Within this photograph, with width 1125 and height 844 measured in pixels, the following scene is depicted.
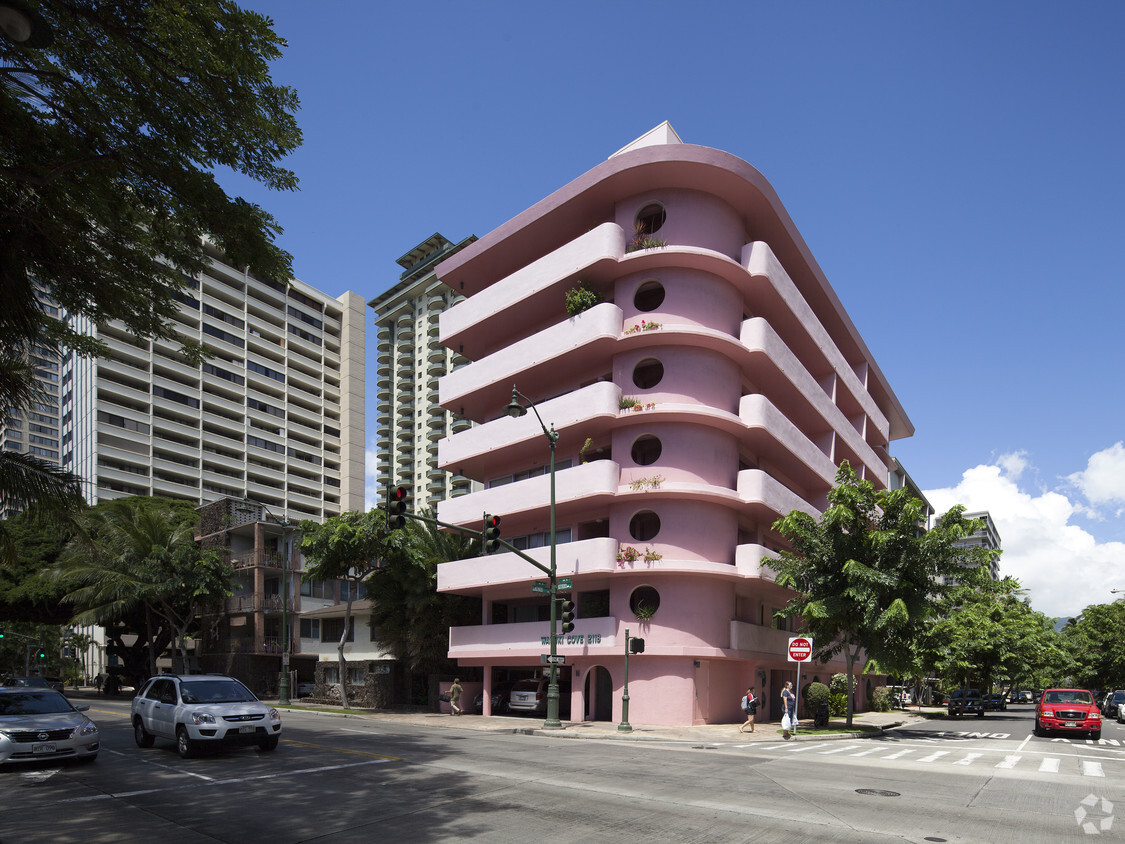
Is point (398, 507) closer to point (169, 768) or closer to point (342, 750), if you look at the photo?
point (342, 750)

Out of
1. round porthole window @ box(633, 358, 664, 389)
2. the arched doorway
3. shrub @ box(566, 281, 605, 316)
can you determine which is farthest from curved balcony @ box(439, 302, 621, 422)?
the arched doorway

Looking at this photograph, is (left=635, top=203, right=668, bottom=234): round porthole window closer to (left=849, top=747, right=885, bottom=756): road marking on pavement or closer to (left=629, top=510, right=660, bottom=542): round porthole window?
(left=629, top=510, right=660, bottom=542): round porthole window

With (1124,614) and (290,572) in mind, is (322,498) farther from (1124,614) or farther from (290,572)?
(1124,614)

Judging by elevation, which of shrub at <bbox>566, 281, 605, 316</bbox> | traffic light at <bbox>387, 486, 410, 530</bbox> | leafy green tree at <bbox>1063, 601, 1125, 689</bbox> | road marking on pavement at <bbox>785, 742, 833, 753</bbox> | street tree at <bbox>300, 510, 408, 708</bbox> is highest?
shrub at <bbox>566, 281, 605, 316</bbox>

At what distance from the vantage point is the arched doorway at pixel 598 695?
30.9 m

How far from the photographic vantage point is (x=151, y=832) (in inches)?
383

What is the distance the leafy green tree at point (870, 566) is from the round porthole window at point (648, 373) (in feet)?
24.8

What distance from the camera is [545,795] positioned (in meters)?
12.1

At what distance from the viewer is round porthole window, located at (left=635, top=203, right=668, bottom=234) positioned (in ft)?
109

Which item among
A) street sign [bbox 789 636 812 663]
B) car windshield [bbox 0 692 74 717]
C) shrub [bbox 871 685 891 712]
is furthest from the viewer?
shrub [bbox 871 685 891 712]

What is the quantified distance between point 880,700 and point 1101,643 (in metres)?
44.9

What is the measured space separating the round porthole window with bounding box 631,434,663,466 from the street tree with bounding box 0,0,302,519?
22049 millimetres

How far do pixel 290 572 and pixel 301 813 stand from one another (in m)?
44.7

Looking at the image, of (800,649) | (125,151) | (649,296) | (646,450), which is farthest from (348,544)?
(125,151)
